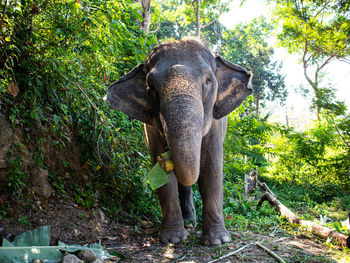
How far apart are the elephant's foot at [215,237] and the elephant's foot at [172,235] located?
0.27 m

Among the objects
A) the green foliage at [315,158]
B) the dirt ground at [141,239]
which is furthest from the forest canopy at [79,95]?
the green foliage at [315,158]

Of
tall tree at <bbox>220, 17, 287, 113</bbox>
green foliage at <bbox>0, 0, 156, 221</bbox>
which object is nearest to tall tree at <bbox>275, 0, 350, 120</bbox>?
tall tree at <bbox>220, 17, 287, 113</bbox>

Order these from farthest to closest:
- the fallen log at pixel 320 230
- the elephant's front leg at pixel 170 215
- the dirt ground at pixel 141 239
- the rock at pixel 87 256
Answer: the elephant's front leg at pixel 170 215 < the fallen log at pixel 320 230 < the dirt ground at pixel 141 239 < the rock at pixel 87 256

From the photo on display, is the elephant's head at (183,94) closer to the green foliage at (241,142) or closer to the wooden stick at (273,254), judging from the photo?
the wooden stick at (273,254)

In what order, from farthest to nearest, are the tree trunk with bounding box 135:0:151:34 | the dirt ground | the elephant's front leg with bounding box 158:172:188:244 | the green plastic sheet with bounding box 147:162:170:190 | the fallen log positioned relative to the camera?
the tree trunk with bounding box 135:0:151:34 < the elephant's front leg with bounding box 158:172:188:244 < the fallen log < the dirt ground < the green plastic sheet with bounding box 147:162:170:190

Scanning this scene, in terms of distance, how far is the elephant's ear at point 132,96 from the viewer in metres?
3.66

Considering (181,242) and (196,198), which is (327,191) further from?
(181,242)

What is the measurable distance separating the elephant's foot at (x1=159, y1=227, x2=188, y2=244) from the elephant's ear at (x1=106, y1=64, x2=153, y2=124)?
131cm

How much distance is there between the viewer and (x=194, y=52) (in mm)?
3352

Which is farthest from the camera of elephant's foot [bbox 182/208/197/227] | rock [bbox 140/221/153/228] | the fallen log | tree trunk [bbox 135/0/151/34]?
tree trunk [bbox 135/0/151/34]

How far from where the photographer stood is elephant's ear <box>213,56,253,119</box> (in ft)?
12.1

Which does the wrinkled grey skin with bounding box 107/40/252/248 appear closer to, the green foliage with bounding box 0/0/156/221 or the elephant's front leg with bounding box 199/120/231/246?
the elephant's front leg with bounding box 199/120/231/246

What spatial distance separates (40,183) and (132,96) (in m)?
1.53

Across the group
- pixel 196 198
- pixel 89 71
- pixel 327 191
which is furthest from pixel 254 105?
pixel 89 71
